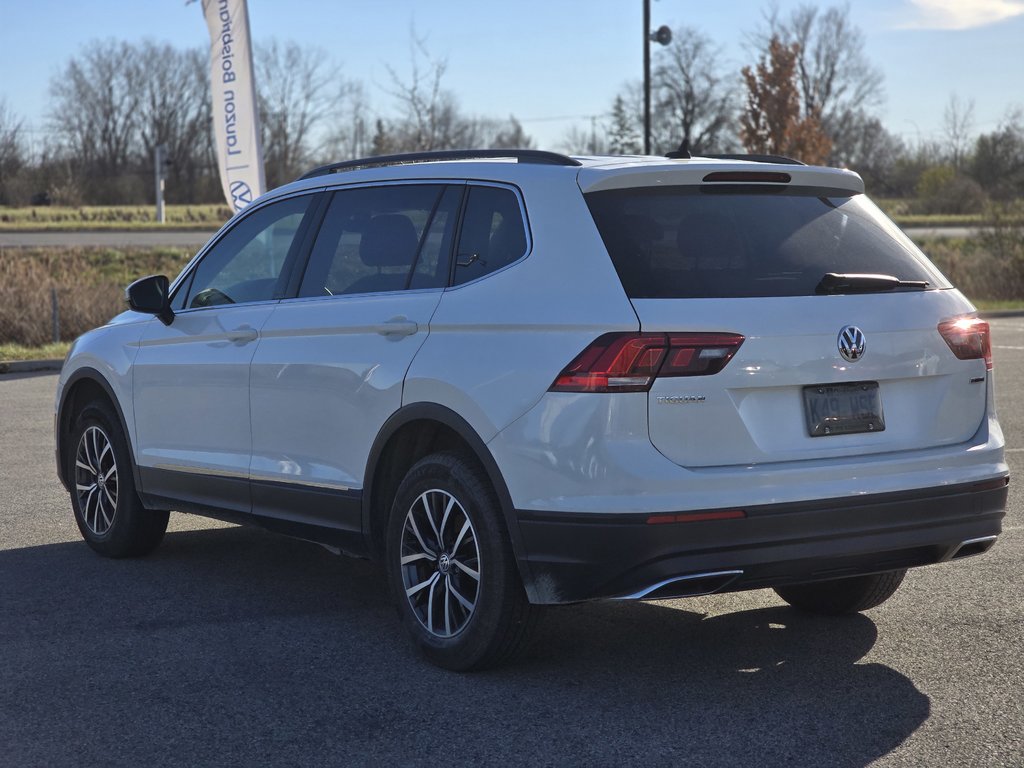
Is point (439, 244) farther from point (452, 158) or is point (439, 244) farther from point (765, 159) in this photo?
point (765, 159)

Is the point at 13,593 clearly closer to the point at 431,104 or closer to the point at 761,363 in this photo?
the point at 761,363

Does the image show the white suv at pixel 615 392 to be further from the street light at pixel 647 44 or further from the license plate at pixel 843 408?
the street light at pixel 647 44

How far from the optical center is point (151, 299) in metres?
6.66

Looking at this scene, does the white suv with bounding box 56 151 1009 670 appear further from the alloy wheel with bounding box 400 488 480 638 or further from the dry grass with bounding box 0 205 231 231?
the dry grass with bounding box 0 205 231 231

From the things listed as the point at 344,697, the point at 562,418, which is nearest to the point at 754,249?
the point at 562,418

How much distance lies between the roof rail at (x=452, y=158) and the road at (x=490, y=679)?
73.2 inches

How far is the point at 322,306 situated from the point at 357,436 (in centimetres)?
63

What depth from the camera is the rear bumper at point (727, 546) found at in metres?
4.35

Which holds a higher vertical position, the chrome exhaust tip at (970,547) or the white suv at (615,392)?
the white suv at (615,392)

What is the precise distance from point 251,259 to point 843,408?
9.99 feet

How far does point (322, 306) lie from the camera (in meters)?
5.67

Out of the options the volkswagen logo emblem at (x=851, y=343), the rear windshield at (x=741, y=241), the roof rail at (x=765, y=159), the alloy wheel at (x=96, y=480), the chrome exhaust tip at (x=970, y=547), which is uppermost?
the roof rail at (x=765, y=159)

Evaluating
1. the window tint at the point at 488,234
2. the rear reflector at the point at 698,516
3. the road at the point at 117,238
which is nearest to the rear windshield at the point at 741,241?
the window tint at the point at 488,234

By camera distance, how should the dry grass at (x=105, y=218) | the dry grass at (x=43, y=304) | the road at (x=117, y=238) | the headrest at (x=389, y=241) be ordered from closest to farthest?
the headrest at (x=389, y=241)
the dry grass at (x=43, y=304)
the road at (x=117, y=238)
the dry grass at (x=105, y=218)
